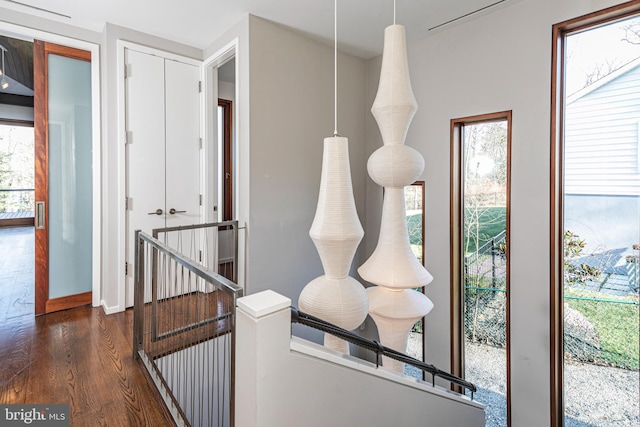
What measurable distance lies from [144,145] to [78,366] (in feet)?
6.60

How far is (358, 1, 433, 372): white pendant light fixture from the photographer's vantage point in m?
2.23

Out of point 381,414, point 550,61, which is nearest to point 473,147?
point 550,61

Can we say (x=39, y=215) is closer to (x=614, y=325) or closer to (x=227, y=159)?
(x=227, y=159)

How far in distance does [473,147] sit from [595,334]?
1747mm

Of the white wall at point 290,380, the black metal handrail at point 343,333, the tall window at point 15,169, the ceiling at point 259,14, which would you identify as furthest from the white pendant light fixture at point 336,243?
the tall window at point 15,169

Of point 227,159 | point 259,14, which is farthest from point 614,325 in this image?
point 227,159

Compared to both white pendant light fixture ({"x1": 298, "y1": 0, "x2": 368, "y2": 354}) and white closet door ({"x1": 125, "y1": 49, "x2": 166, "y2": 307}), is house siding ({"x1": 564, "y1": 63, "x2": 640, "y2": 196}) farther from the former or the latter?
white closet door ({"x1": 125, "y1": 49, "x2": 166, "y2": 307})

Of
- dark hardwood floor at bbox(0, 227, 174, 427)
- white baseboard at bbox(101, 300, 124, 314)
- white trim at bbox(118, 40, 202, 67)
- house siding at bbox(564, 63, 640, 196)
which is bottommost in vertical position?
dark hardwood floor at bbox(0, 227, 174, 427)

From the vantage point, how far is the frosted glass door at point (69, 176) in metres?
3.03

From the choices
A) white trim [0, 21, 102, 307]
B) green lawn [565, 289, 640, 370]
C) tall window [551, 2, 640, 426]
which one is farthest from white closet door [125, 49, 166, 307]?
green lawn [565, 289, 640, 370]

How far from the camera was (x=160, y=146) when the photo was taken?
10.9 ft

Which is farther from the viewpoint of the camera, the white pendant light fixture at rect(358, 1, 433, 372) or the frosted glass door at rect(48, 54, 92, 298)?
the frosted glass door at rect(48, 54, 92, 298)

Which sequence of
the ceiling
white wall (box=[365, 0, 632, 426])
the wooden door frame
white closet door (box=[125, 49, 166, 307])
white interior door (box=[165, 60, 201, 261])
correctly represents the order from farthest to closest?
the wooden door frame < white interior door (box=[165, 60, 201, 261]) < white closet door (box=[125, 49, 166, 307]) < the ceiling < white wall (box=[365, 0, 632, 426])

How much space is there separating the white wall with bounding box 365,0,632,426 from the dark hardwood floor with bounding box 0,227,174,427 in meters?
2.62
